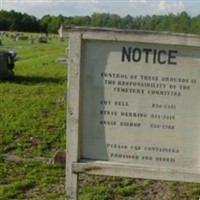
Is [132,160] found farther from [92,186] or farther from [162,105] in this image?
[92,186]

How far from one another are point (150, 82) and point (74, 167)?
889 millimetres

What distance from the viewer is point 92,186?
526cm

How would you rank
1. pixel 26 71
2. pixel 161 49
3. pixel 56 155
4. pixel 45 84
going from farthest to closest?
pixel 26 71
pixel 45 84
pixel 56 155
pixel 161 49

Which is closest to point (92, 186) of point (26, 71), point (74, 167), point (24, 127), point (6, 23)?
point (74, 167)

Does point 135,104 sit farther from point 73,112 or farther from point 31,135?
point 31,135

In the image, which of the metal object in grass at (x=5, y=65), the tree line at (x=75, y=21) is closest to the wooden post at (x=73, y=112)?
the metal object in grass at (x=5, y=65)

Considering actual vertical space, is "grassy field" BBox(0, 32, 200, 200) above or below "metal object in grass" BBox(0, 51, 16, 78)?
below

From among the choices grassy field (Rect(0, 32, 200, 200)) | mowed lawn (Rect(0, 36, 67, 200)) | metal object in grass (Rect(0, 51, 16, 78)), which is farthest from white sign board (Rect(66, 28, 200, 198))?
metal object in grass (Rect(0, 51, 16, 78))

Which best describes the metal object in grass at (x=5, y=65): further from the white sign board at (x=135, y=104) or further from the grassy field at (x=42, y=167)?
the white sign board at (x=135, y=104)

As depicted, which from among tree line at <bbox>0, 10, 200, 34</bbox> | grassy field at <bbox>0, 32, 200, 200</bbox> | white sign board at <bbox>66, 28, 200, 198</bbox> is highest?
tree line at <bbox>0, 10, 200, 34</bbox>

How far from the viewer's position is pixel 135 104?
3.57m

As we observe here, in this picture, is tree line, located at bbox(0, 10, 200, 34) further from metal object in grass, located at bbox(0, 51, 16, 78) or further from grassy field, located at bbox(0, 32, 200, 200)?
grassy field, located at bbox(0, 32, 200, 200)

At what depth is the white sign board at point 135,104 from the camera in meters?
3.50

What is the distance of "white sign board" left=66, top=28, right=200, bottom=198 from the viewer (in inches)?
138
